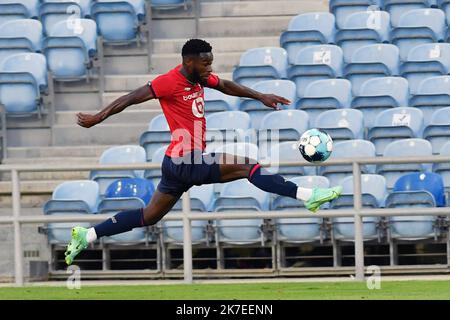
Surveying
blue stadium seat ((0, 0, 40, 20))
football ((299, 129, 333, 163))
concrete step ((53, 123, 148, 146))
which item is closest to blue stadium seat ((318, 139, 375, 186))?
concrete step ((53, 123, 148, 146))

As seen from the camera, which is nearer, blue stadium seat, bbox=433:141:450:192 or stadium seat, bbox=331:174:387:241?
stadium seat, bbox=331:174:387:241

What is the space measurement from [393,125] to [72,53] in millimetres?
4656

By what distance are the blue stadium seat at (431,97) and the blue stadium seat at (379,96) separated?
0.57 ft

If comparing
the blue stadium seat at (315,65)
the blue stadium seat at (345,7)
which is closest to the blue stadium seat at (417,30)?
the blue stadium seat at (345,7)

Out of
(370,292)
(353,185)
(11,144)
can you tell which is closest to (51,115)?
(11,144)

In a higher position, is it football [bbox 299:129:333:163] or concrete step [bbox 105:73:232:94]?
concrete step [bbox 105:73:232:94]

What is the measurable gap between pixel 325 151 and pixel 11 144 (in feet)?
23.2

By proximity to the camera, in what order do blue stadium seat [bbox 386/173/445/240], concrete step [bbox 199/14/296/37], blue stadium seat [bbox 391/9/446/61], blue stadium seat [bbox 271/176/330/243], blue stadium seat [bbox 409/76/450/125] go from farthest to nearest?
1. concrete step [bbox 199/14/296/37]
2. blue stadium seat [bbox 391/9/446/61]
3. blue stadium seat [bbox 409/76/450/125]
4. blue stadium seat [bbox 271/176/330/243]
5. blue stadium seat [bbox 386/173/445/240]

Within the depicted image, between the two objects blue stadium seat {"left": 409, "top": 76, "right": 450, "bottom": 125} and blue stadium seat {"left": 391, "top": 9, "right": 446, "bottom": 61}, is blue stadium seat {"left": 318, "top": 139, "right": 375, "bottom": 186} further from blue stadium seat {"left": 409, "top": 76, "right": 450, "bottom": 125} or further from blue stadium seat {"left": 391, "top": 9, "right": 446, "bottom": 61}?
blue stadium seat {"left": 391, "top": 9, "right": 446, "bottom": 61}

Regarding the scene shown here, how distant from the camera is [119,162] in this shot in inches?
603

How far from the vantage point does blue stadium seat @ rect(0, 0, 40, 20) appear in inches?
736

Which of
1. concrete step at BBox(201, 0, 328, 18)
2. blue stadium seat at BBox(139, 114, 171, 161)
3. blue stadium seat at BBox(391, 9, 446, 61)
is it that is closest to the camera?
blue stadium seat at BBox(139, 114, 171, 161)

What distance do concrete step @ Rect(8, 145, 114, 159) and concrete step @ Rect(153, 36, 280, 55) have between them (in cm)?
200

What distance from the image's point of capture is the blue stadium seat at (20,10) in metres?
18.7
